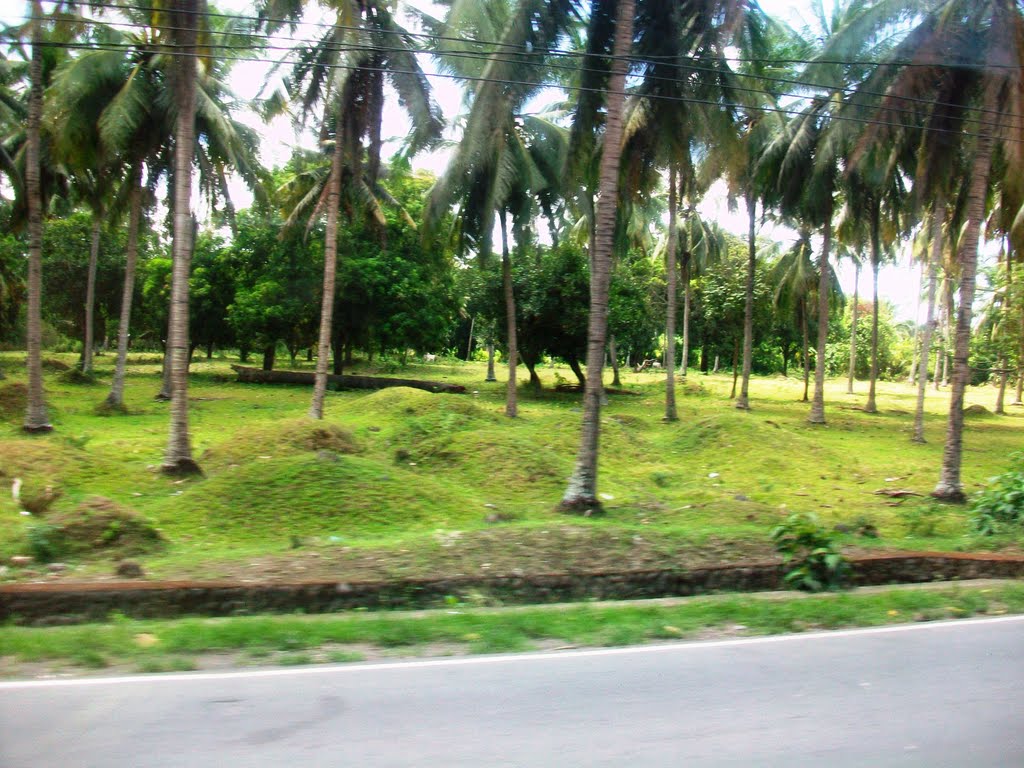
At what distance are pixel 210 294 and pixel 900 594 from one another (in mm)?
33290

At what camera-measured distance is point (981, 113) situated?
14.7 m

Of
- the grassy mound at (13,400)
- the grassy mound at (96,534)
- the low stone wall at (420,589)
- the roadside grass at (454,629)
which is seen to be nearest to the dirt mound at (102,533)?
the grassy mound at (96,534)

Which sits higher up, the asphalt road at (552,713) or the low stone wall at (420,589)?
the asphalt road at (552,713)

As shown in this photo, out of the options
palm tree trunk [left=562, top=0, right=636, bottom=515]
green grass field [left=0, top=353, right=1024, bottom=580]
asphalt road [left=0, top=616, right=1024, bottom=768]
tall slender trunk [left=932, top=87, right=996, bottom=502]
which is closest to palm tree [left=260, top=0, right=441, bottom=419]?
green grass field [left=0, top=353, right=1024, bottom=580]

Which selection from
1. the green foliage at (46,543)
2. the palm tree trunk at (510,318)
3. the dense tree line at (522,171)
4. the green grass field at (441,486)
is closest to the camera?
the green foliage at (46,543)

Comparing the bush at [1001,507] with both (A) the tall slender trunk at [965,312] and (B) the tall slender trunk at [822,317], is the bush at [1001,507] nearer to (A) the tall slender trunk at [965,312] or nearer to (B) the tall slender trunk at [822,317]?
(A) the tall slender trunk at [965,312]

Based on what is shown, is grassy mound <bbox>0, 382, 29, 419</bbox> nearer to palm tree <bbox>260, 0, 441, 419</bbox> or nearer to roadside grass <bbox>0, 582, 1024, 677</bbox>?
palm tree <bbox>260, 0, 441, 419</bbox>

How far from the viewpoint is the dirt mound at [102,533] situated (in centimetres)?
852

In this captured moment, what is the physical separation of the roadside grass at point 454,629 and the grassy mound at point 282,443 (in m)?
7.80

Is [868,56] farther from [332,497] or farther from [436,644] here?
[436,644]

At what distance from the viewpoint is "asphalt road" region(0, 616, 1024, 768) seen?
400 centimetres

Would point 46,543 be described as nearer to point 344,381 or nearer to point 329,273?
point 329,273

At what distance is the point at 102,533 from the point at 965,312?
576 inches

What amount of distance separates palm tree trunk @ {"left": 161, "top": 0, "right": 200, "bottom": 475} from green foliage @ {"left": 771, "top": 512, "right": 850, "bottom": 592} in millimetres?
10098
